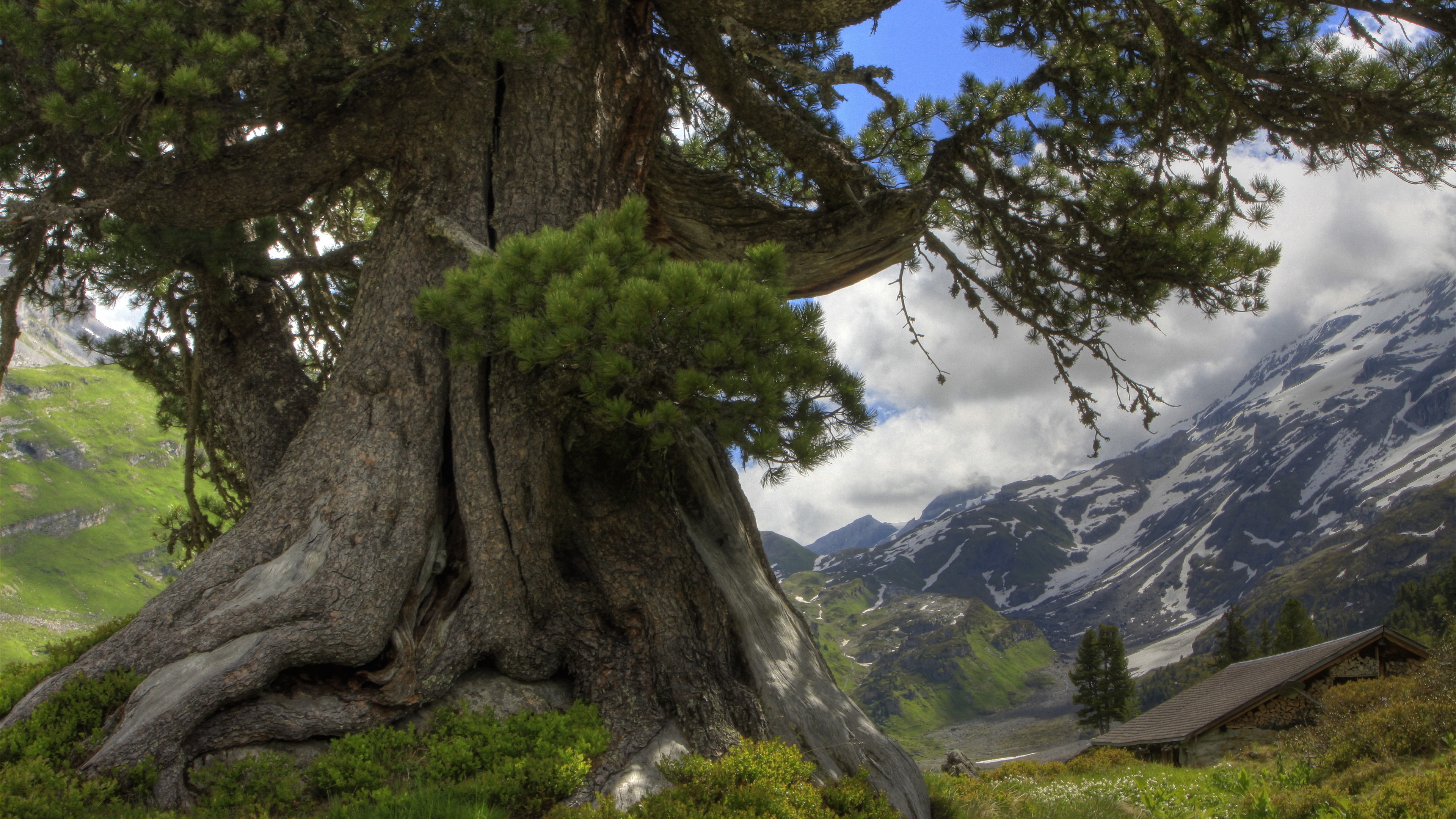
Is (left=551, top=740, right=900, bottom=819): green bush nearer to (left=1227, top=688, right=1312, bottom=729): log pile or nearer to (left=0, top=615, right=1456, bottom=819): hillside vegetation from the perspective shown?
(left=0, top=615, right=1456, bottom=819): hillside vegetation

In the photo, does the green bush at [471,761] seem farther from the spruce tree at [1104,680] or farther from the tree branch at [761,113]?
the spruce tree at [1104,680]

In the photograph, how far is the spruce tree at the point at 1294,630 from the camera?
6425cm

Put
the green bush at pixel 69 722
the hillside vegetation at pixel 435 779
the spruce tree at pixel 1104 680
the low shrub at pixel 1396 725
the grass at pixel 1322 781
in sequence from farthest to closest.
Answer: the spruce tree at pixel 1104 680, the low shrub at pixel 1396 725, the grass at pixel 1322 781, the green bush at pixel 69 722, the hillside vegetation at pixel 435 779

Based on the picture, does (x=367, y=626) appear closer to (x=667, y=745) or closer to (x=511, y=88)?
(x=667, y=745)

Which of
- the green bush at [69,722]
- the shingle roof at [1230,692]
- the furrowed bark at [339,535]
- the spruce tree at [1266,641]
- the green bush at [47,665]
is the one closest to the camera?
the green bush at [69,722]

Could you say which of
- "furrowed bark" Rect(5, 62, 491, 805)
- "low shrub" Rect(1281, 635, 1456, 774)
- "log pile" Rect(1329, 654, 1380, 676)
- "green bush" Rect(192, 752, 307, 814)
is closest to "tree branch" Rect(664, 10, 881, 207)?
"furrowed bark" Rect(5, 62, 491, 805)

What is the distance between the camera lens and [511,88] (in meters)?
7.73

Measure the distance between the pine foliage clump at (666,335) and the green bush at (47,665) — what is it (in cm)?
431

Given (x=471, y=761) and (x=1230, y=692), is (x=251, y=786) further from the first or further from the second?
(x=1230, y=692)

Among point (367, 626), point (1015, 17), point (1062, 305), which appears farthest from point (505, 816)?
point (1015, 17)

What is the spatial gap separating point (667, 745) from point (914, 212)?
631 cm

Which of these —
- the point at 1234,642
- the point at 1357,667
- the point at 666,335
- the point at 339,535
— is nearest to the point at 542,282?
the point at 666,335

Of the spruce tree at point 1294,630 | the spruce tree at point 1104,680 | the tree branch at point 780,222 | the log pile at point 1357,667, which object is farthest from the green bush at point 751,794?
the spruce tree at point 1104,680

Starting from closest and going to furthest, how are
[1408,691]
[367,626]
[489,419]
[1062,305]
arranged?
1. [367,626]
2. [489,419]
3. [1062,305]
4. [1408,691]
